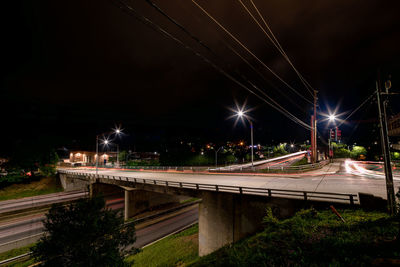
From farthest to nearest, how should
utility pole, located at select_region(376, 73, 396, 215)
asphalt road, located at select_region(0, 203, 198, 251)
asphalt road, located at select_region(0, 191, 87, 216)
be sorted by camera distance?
1. asphalt road, located at select_region(0, 191, 87, 216)
2. asphalt road, located at select_region(0, 203, 198, 251)
3. utility pole, located at select_region(376, 73, 396, 215)

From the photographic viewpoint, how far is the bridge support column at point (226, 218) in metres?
12.5

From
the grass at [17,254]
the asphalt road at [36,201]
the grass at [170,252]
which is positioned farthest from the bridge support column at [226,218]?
the asphalt road at [36,201]

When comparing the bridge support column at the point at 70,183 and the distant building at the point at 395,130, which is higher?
the distant building at the point at 395,130

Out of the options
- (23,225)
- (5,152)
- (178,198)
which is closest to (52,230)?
(23,225)

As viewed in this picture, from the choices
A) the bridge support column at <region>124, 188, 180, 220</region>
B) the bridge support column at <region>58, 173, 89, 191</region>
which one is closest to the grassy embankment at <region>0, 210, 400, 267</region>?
the bridge support column at <region>124, 188, 180, 220</region>

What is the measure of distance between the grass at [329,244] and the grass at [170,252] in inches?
402

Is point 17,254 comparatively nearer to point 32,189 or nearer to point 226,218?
point 226,218

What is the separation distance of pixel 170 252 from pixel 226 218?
23.3ft

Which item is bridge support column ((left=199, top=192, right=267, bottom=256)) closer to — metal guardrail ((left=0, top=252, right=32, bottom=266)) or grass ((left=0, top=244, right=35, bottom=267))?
grass ((left=0, top=244, right=35, bottom=267))

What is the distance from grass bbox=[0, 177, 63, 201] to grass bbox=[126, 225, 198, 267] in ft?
→ 110

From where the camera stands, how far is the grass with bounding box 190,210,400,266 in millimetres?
4836

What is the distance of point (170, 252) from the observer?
16.0 meters

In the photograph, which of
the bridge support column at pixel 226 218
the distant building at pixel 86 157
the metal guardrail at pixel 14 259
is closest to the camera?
the bridge support column at pixel 226 218

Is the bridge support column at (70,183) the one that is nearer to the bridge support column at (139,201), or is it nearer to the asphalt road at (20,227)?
the asphalt road at (20,227)
